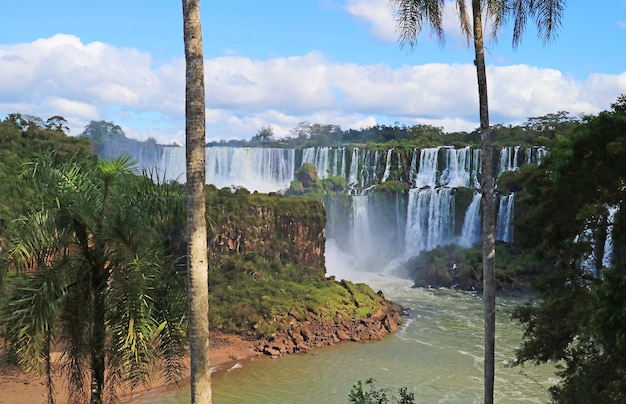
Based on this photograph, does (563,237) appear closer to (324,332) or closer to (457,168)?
(324,332)

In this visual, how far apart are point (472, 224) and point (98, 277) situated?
4026 centimetres

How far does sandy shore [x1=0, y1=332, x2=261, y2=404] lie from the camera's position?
18.4 m

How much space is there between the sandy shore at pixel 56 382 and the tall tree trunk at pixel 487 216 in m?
9.81

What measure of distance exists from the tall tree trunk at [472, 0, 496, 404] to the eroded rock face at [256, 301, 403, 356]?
54.8ft

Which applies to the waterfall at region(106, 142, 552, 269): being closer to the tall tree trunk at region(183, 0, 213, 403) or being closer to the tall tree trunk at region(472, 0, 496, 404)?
the tall tree trunk at region(472, 0, 496, 404)

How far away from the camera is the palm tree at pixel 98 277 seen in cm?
686

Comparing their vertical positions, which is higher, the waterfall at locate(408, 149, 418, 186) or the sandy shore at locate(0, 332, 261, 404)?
the waterfall at locate(408, 149, 418, 186)

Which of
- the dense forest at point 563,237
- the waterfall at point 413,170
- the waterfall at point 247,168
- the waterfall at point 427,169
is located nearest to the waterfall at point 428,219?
the waterfall at point 427,169

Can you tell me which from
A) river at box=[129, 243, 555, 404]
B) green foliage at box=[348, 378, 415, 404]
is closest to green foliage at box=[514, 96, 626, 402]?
green foliage at box=[348, 378, 415, 404]

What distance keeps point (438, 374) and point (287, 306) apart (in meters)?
7.85

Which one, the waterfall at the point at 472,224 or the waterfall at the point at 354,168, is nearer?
the waterfall at the point at 472,224

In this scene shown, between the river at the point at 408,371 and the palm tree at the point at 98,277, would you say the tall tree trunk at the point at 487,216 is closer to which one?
the palm tree at the point at 98,277

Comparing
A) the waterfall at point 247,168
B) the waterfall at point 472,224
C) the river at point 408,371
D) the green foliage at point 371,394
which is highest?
the waterfall at point 247,168

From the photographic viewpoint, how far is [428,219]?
156 ft
